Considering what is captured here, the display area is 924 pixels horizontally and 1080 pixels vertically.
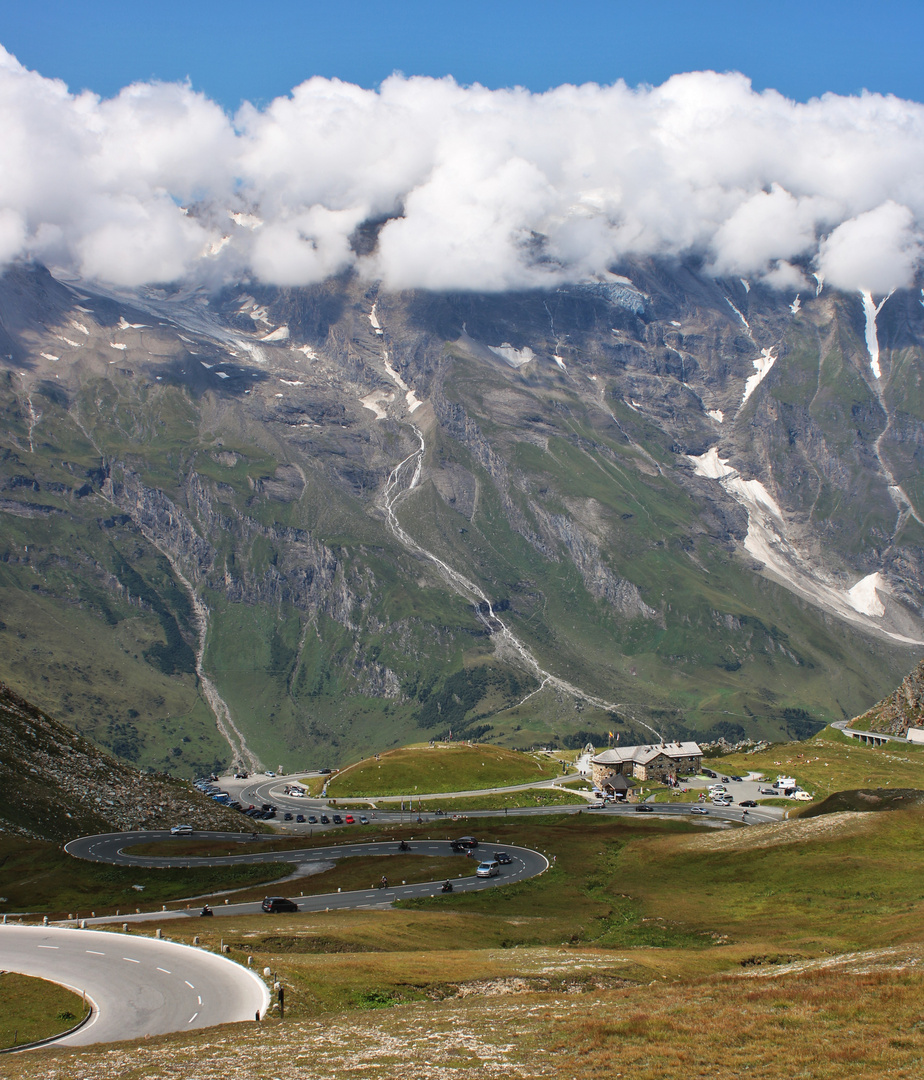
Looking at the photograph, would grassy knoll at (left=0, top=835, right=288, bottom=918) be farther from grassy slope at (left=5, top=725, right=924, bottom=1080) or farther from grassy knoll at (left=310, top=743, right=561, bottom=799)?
grassy knoll at (left=310, top=743, right=561, bottom=799)

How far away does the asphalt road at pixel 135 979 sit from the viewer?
125ft

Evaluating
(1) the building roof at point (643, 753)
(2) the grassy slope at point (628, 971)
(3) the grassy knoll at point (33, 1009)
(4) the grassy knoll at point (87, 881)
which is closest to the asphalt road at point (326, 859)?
(4) the grassy knoll at point (87, 881)

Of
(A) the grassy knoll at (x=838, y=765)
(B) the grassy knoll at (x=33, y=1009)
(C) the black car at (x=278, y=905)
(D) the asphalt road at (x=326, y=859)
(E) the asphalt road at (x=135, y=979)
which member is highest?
(B) the grassy knoll at (x=33, y=1009)

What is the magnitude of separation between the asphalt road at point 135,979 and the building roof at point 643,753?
144408 mm

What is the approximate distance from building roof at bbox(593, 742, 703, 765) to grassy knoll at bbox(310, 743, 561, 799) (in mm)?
13026

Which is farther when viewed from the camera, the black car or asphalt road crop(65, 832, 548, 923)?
asphalt road crop(65, 832, 548, 923)

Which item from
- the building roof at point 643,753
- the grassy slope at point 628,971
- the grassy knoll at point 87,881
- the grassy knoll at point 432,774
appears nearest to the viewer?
the grassy slope at point 628,971

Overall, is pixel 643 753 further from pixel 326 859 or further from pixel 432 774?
pixel 326 859

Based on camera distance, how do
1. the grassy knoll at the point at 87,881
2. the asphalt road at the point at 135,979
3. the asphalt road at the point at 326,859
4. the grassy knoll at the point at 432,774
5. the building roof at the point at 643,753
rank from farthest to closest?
the building roof at the point at 643,753
the grassy knoll at the point at 432,774
the asphalt road at the point at 326,859
the grassy knoll at the point at 87,881
the asphalt road at the point at 135,979

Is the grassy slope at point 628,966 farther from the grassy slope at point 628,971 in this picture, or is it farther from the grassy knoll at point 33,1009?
the grassy knoll at point 33,1009

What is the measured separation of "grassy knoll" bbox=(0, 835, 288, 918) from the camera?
73062mm

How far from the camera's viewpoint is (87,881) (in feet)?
262

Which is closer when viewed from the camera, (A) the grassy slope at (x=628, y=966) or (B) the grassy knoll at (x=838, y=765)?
(A) the grassy slope at (x=628, y=966)

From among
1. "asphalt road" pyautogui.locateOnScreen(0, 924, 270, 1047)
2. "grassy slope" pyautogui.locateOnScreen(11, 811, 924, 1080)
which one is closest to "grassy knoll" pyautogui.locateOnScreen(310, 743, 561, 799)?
"grassy slope" pyautogui.locateOnScreen(11, 811, 924, 1080)
